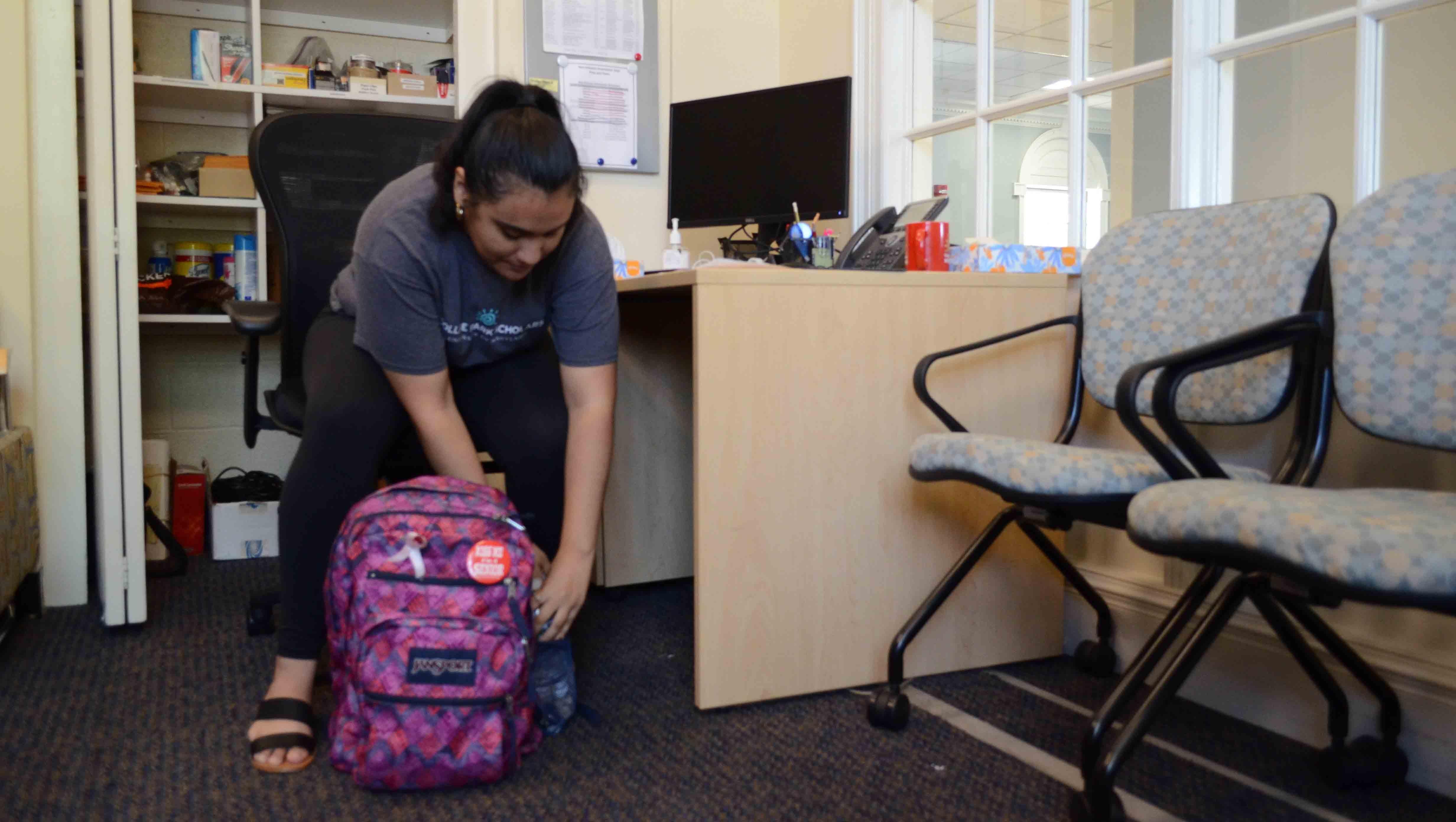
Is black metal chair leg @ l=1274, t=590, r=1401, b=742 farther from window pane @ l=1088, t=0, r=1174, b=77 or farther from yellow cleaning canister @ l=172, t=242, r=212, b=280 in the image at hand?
yellow cleaning canister @ l=172, t=242, r=212, b=280

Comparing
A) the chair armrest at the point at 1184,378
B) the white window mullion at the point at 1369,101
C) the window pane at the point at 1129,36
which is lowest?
the chair armrest at the point at 1184,378

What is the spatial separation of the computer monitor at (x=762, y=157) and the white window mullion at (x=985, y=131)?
0.32 metres

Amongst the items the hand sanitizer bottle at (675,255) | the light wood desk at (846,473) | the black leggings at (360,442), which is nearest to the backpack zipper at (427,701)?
the black leggings at (360,442)

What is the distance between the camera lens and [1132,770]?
1385 millimetres

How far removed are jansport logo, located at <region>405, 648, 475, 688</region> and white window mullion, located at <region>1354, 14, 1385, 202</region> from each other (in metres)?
1.39

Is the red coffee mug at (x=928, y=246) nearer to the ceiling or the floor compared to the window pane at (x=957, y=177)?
nearer to the floor

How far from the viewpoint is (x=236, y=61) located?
274 centimetres

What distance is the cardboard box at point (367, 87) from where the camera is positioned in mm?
2820

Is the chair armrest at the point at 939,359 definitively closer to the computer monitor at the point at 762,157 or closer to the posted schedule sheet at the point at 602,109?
the computer monitor at the point at 762,157

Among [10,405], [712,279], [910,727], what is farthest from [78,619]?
[910,727]

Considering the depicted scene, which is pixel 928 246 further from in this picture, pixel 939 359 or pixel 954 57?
pixel 954 57

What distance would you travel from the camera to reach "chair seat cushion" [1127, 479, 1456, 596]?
0.85 meters

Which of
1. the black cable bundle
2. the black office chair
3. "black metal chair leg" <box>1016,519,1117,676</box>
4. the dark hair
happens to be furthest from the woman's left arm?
the black cable bundle

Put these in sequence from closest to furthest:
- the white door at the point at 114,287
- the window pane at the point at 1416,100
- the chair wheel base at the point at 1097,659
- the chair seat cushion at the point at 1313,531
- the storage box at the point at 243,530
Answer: the chair seat cushion at the point at 1313,531 → the window pane at the point at 1416,100 → the chair wheel base at the point at 1097,659 → the white door at the point at 114,287 → the storage box at the point at 243,530
